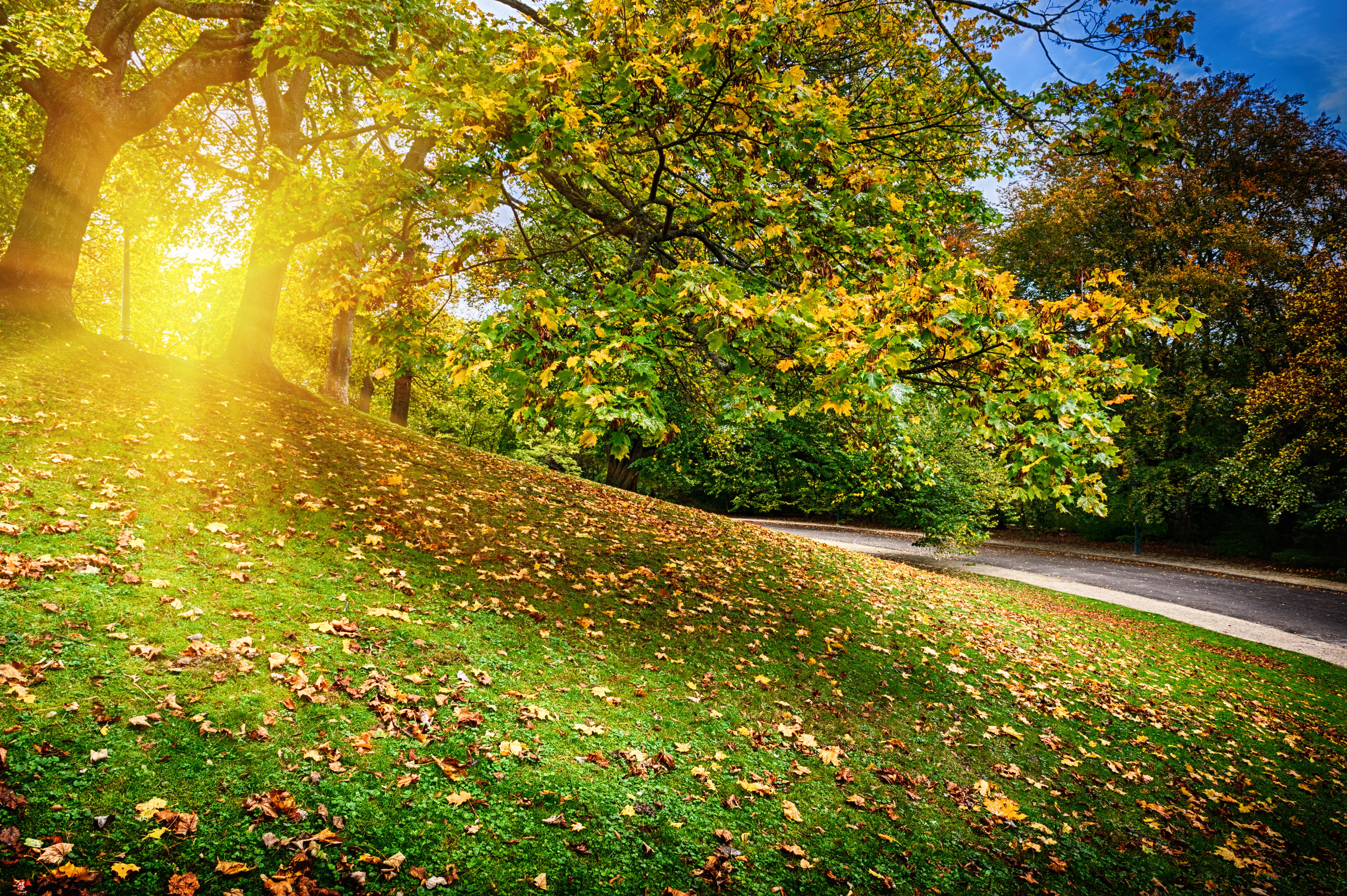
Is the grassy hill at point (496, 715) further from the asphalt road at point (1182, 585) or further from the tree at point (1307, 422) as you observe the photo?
the tree at point (1307, 422)

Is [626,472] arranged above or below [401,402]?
below

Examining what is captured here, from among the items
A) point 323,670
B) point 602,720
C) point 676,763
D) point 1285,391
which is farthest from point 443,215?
point 1285,391

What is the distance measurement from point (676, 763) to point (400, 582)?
310 centimetres

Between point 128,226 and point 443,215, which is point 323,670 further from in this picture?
point 128,226

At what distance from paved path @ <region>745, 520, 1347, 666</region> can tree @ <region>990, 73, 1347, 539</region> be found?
5514 millimetres

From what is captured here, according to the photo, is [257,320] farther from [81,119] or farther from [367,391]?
[367,391]

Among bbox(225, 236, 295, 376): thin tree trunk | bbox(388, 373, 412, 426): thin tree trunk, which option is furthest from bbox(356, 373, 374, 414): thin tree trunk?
bbox(225, 236, 295, 376): thin tree trunk

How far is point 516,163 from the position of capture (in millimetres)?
4395

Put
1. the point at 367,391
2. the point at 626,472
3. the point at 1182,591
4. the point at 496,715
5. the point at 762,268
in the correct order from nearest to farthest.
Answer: the point at 496,715, the point at 762,268, the point at 1182,591, the point at 626,472, the point at 367,391

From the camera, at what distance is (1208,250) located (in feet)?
87.7

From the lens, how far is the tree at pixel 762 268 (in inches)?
163

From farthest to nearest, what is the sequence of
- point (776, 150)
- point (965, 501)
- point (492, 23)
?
point (965, 501) < point (492, 23) < point (776, 150)

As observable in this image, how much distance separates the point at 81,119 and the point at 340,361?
255 inches

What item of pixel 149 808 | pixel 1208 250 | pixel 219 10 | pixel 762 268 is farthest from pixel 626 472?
pixel 1208 250
